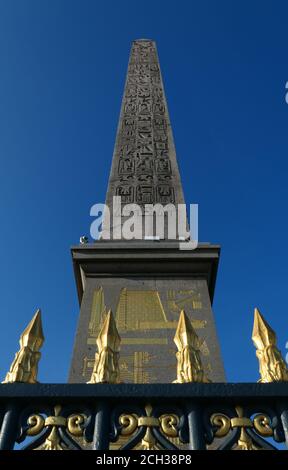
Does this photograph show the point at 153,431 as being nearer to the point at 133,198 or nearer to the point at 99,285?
the point at 99,285

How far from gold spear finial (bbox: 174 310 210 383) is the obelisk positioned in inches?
104

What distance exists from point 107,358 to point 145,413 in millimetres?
444

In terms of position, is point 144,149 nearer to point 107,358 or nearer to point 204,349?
point 204,349

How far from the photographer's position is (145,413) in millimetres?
2650

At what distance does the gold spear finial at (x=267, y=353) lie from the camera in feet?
9.31

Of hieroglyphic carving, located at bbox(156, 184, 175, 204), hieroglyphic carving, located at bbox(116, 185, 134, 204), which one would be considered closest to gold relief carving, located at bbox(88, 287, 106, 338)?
hieroglyphic carving, located at bbox(116, 185, 134, 204)

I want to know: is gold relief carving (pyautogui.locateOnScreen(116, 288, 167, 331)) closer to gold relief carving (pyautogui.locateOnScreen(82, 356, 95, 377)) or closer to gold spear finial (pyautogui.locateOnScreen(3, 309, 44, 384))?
gold relief carving (pyautogui.locateOnScreen(82, 356, 95, 377))

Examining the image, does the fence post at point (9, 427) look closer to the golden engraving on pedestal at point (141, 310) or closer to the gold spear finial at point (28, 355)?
the gold spear finial at point (28, 355)

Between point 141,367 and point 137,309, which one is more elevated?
point 137,309

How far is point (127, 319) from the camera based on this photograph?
640 centimetres

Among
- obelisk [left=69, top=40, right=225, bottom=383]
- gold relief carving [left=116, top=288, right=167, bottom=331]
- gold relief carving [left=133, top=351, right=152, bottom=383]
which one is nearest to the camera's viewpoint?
gold relief carving [left=133, top=351, right=152, bottom=383]

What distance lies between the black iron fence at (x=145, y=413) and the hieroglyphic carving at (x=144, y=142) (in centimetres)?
661

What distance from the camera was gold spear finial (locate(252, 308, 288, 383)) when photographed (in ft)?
9.31

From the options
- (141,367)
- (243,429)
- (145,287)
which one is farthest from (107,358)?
(145,287)
